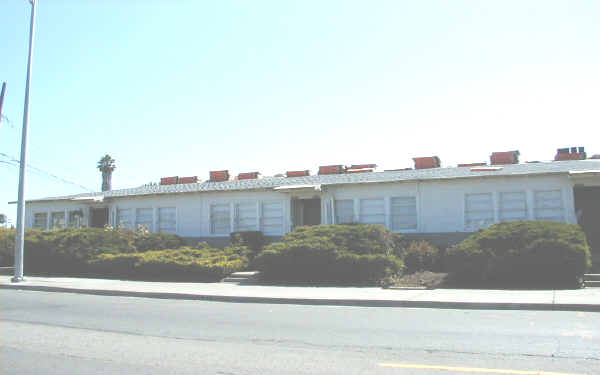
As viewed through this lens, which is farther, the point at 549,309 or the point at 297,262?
the point at 297,262

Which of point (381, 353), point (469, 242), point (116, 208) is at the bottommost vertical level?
point (381, 353)

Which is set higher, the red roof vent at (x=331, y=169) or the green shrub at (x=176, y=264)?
the red roof vent at (x=331, y=169)

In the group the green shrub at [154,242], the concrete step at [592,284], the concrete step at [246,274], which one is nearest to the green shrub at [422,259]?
the concrete step at [592,284]

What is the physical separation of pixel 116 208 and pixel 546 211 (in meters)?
19.3

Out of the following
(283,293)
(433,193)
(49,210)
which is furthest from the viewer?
(49,210)

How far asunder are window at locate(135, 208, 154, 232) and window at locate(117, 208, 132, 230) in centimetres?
44

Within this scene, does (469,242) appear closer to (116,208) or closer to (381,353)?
(381,353)

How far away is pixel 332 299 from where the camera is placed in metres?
13.3

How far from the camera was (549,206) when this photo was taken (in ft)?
64.2

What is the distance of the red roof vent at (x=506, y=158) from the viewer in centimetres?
2461

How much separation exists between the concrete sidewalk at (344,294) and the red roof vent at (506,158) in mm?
11170

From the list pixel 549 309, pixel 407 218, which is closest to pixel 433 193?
pixel 407 218

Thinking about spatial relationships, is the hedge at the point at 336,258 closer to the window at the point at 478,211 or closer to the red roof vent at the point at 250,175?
the window at the point at 478,211

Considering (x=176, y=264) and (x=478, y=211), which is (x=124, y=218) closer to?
(x=176, y=264)
